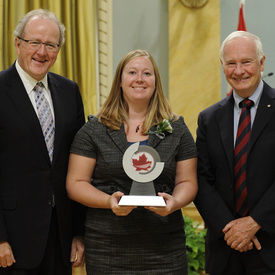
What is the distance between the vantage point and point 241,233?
242 centimetres

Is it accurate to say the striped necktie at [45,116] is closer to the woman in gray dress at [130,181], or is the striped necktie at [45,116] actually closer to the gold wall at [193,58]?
the woman in gray dress at [130,181]

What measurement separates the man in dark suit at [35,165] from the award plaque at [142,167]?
0.45 metres

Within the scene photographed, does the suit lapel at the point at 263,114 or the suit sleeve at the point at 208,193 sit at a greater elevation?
the suit lapel at the point at 263,114

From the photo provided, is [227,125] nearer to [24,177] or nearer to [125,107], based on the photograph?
[125,107]

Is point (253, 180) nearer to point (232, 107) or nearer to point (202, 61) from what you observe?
point (232, 107)

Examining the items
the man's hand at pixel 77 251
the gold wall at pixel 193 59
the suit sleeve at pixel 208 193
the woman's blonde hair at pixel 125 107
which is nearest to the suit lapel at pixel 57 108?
the woman's blonde hair at pixel 125 107

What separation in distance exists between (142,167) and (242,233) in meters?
0.65

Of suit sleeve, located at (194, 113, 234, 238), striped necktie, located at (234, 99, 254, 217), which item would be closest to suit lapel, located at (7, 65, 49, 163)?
suit sleeve, located at (194, 113, 234, 238)

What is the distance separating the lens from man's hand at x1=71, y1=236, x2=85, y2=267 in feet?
8.74

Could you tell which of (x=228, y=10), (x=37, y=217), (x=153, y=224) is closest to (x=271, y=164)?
(x=153, y=224)

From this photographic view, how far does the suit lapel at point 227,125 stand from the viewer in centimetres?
254

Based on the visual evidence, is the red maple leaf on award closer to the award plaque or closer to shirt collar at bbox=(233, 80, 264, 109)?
the award plaque

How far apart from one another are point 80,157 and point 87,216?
0.35 metres

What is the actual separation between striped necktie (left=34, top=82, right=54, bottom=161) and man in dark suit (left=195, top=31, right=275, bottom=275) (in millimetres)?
893
